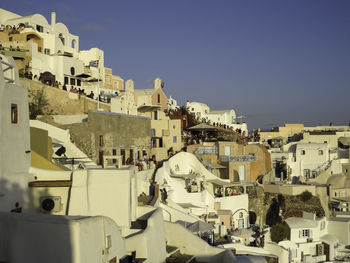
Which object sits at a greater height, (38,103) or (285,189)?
(38,103)

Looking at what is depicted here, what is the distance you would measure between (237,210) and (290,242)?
19.9 feet

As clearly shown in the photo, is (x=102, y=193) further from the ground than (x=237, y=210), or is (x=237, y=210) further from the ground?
(x=102, y=193)

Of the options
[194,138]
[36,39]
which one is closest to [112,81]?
[36,39]

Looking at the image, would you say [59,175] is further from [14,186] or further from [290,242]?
[290,242]

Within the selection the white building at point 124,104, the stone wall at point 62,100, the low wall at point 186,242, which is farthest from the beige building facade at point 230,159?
the low wall at point 186,242

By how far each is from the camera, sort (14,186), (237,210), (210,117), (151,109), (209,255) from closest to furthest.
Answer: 1. (14,186)
2. (209,255)
3. (237,210)
4. (151,109)
5. (210,117)

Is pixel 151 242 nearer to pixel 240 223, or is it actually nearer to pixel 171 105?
pixel 240 223

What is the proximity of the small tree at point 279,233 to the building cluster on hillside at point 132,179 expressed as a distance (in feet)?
0.64

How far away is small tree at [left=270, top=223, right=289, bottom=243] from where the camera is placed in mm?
35312

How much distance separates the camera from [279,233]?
35.4m

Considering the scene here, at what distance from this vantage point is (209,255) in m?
15.8

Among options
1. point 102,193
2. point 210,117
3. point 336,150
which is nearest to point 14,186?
point 102,193

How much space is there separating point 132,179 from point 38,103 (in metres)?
17.3

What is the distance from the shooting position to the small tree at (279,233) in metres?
35.3
